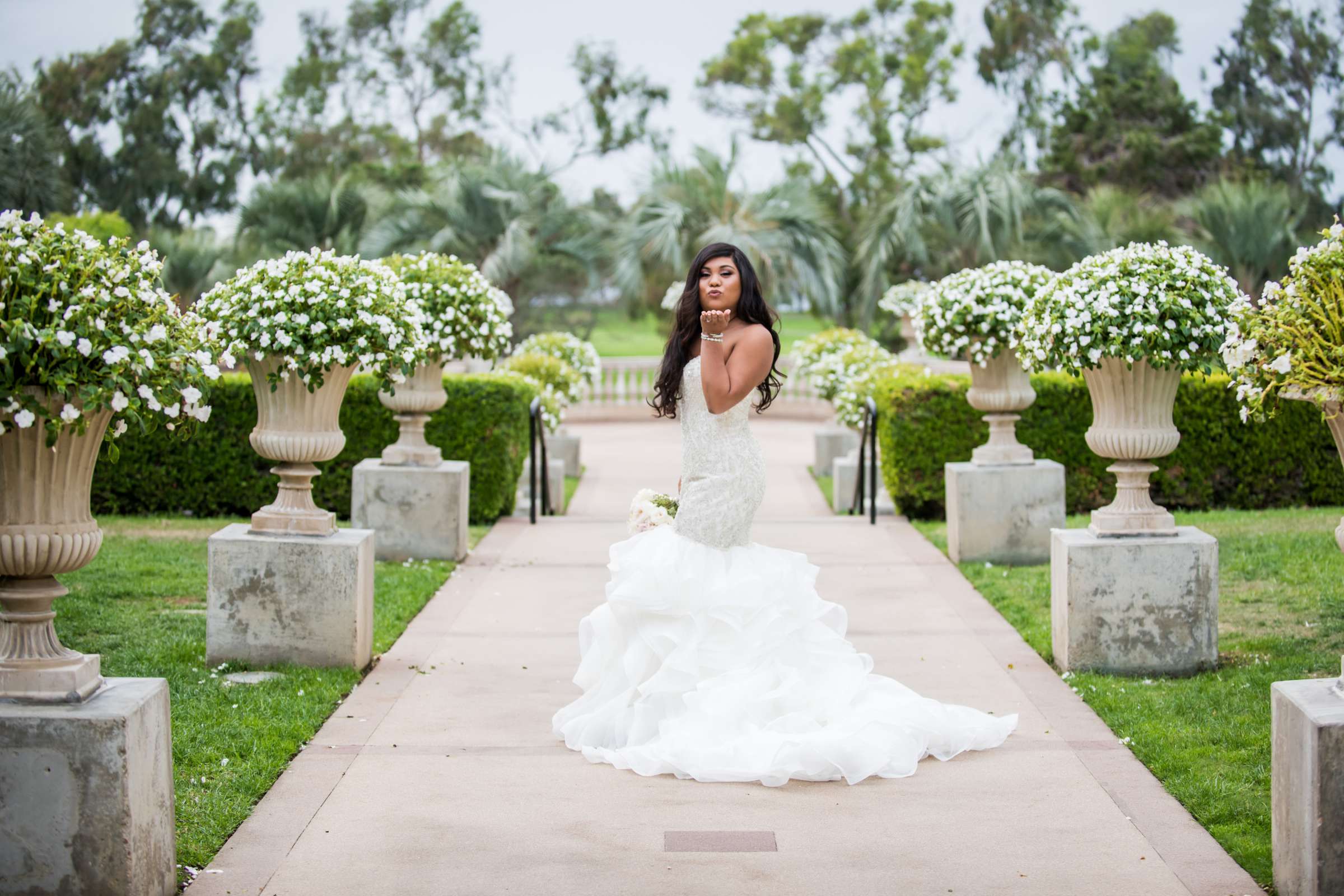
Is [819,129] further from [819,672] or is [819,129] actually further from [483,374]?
[819,672]

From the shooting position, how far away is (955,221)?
877 inches

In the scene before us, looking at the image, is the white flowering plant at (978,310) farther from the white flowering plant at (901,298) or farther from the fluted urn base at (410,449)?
the white flowering plant at (901,298)

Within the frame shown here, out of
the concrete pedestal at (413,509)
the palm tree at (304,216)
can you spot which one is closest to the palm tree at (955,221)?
the palm tree at (304,216)

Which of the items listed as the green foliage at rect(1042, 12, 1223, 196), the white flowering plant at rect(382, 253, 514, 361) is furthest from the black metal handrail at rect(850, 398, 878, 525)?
the green foliage at rect(1042, 12, 1223, 196)

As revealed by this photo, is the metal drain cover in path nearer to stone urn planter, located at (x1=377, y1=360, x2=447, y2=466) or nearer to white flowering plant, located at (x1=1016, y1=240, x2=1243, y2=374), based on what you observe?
white flowering plant, located at (x1=1016, y1=240, x2=1243, y2=374)

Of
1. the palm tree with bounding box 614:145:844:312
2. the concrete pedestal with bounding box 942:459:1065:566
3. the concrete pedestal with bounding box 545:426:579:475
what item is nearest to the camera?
the concrete pedestal with bounding box 942:459:1065:566

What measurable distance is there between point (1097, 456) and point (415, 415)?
5420 mm

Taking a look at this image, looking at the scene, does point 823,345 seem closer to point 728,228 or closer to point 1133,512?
point 728,228

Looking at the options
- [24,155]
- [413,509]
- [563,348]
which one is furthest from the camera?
Result: [24,155]

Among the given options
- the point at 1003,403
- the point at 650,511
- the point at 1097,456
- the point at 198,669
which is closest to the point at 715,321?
the point at 650,511

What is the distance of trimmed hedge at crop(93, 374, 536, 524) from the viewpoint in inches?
439

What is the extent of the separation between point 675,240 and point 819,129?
11670 millimetres

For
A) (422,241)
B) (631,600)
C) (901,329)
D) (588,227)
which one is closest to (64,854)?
(631,600)

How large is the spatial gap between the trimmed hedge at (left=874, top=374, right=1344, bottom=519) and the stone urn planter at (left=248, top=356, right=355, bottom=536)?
552 cm
